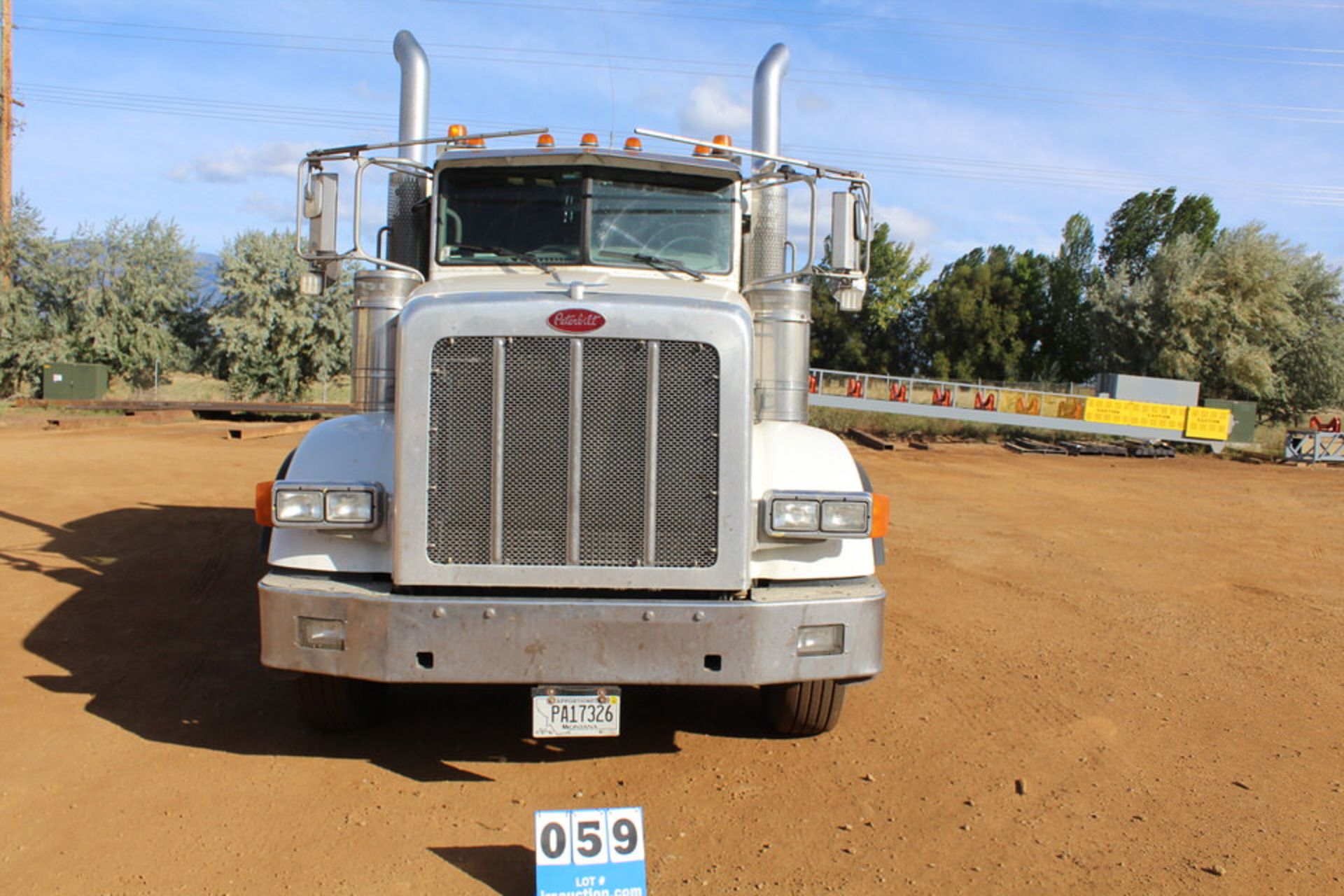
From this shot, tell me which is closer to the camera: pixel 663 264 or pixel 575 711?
pixel 575 711

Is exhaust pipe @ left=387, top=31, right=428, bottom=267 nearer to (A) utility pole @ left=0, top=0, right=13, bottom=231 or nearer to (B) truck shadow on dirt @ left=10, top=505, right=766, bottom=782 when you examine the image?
(B) truck shadow on dirt @ left=10, top=505, right=766, bottom=782

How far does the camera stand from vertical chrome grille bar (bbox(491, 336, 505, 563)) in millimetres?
4152

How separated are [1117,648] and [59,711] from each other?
6.01 metres

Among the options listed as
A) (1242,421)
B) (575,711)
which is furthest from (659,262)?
(1242,421)

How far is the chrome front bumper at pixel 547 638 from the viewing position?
4117 mm

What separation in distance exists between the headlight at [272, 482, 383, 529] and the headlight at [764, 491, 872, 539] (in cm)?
158

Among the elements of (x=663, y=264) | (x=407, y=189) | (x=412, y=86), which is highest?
(x=412, y=86)

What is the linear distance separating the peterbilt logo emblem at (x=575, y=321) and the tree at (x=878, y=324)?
41384mm

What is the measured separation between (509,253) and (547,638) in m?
2.19

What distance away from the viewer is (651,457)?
13.8 ft

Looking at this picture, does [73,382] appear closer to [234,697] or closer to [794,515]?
[234,697]

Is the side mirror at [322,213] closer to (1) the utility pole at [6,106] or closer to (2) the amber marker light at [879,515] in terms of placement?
(2) the amber marker light at [879,515]

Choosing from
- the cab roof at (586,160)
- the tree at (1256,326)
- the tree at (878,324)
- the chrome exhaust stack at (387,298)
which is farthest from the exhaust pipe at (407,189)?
the tree at (878,324)

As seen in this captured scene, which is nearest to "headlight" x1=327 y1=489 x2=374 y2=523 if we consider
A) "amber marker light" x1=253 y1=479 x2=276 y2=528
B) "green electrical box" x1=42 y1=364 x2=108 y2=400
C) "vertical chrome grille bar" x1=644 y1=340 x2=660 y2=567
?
"amber marker light" x1=253 y1=479 x2=276 y2=528
